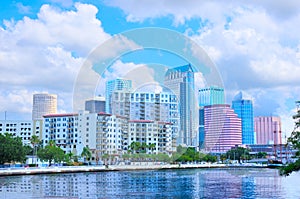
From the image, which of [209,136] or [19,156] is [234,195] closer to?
[19,156]

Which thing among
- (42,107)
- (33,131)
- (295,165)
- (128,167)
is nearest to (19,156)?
(128,167)

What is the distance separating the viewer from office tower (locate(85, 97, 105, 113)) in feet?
322

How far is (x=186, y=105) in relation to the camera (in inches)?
4756

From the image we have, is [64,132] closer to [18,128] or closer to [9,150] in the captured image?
[18,128]

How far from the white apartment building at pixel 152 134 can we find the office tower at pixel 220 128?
52.1 meters

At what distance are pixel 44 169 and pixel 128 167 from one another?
2199 centimetres

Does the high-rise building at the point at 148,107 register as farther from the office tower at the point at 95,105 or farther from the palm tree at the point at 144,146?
the palm tree at the point at 144,146

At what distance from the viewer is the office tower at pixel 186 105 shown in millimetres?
103812

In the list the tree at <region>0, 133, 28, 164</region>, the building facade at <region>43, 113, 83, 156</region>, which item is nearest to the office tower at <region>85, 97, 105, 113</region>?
the building facade at <region>43, 113, 83, 156</region>

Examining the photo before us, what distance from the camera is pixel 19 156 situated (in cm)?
6100

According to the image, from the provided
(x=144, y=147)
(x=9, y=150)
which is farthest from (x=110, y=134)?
(x=9, y=150)

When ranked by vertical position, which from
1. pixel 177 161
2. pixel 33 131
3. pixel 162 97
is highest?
pixel 162 97

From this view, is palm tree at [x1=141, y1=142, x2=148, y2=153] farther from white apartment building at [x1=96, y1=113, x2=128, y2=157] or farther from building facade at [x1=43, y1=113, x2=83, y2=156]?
building facade at [x1=43, y1=113, x2=83, y2=156]

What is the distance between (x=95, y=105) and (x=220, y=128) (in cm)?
7915
